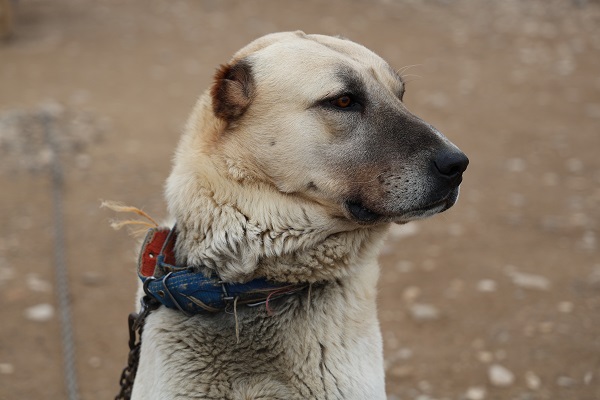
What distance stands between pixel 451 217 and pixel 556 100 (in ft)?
9.81

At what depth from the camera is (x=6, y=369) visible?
3.74m

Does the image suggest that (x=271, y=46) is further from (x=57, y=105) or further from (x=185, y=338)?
(x=57, y=105)

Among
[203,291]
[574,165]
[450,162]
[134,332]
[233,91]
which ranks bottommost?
[574,165]

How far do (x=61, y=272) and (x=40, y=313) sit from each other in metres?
0.39

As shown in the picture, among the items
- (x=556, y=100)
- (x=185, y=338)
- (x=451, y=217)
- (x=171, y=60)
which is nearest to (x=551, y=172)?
(x=451, y=217)

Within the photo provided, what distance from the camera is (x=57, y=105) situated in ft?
23.8

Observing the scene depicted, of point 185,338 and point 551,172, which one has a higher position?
point 185,338

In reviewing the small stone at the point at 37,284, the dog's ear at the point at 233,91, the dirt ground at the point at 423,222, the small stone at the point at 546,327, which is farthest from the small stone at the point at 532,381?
the small stone at the point at 37,284

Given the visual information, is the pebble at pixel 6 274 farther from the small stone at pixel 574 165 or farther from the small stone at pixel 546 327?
the small stone at pixel 574 165

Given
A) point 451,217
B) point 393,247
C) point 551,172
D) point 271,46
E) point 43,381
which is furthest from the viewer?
point 551,172

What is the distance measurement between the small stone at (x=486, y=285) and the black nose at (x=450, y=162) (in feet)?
7.51

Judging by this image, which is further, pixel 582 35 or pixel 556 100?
pixel 582 35

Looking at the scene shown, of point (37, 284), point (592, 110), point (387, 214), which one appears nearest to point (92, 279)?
point (37, 284)

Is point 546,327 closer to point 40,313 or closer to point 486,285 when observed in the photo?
point 486,285
